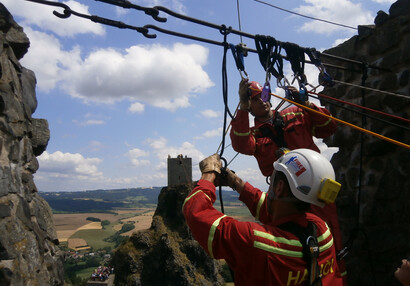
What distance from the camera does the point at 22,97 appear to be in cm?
443

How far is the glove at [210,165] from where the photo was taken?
103 inches

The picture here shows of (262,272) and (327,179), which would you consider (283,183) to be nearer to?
(327,179)

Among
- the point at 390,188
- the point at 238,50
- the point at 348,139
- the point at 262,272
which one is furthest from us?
the point at 348,139

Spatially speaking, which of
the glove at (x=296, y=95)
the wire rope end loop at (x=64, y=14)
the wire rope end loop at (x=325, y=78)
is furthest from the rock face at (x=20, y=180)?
the wire rope end loop at (x=325, y=78)

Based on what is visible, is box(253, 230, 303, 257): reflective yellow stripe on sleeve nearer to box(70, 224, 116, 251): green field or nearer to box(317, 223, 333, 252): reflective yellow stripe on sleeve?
box(317, 223, 333, 252): reflective yellow stripe on sleeve

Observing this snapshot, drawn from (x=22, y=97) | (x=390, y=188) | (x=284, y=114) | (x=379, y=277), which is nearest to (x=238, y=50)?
(x=284, y=114)

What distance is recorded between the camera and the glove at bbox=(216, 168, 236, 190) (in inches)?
113

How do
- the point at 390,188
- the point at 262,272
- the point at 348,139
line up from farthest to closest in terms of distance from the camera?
the point at 348,139
the point at 390,188
the point at 262,272

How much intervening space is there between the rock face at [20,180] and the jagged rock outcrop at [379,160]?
151 inches

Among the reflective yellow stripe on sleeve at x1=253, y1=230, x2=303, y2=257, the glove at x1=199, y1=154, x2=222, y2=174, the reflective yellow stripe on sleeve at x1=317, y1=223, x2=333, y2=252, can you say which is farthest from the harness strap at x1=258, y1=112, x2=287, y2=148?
the reflective yellow stripe on sleeve at x1=253, y1=230, x2=303, y2=257

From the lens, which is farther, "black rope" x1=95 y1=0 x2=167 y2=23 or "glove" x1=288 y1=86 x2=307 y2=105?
"glove" x1=288 y1=86 x2=307 y2=105

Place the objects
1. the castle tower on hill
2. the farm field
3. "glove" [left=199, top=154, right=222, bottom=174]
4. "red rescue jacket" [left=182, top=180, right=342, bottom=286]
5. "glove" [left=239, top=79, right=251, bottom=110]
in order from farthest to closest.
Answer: the farm field < the castle tower on hill < "glove" [left=239, top=79, right=251, bottom=110] < "glove" [left=199, top=154, right=222, bottom=174] < "red rescue jacket" [left=182, top=180, right=342, bottom=286]

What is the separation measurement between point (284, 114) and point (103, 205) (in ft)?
658

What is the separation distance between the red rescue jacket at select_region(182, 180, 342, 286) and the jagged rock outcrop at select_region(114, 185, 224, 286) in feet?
147
